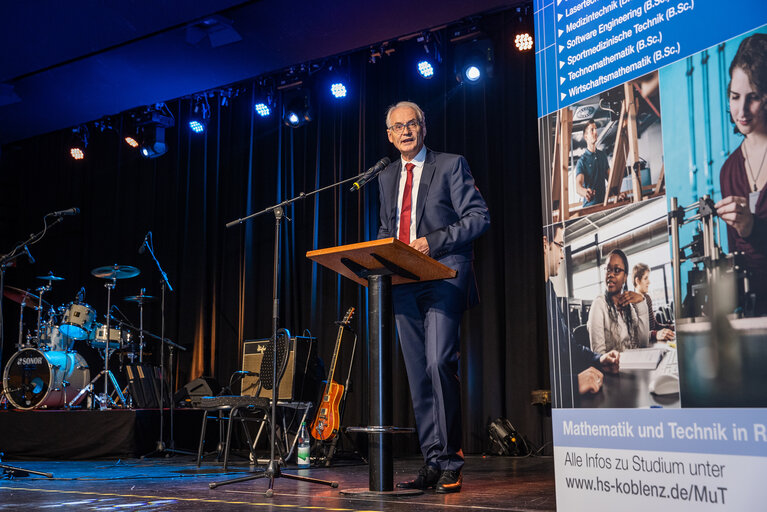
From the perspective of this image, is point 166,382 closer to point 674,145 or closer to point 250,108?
point 250,108

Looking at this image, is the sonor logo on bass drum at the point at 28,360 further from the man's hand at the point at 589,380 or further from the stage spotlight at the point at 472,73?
the man's hand at the point at 589,380

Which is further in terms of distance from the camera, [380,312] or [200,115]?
[200,115]

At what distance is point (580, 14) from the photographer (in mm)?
1946

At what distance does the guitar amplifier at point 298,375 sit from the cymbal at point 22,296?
300 centimetres

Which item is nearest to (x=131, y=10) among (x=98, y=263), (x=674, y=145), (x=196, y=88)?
(x=196, y=88)

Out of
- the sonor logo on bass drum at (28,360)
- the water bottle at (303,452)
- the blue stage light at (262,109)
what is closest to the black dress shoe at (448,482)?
the water bottle at (303,452)

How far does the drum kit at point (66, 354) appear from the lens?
6.64 metres

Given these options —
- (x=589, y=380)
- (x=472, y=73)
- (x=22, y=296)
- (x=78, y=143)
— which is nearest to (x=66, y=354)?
(x=22, y=296)

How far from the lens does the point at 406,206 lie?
3.21 meters

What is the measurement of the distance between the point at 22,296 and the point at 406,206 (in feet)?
19.3

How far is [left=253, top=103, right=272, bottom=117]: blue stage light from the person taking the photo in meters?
7.48

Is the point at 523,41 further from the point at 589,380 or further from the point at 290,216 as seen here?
the point at 589,380

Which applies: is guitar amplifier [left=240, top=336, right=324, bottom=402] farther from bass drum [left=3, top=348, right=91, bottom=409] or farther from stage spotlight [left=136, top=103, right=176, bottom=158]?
stage spotlight [left=136, top=103, right=176, bottom=158]

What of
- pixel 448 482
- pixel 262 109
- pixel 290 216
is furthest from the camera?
pixel 262 109
